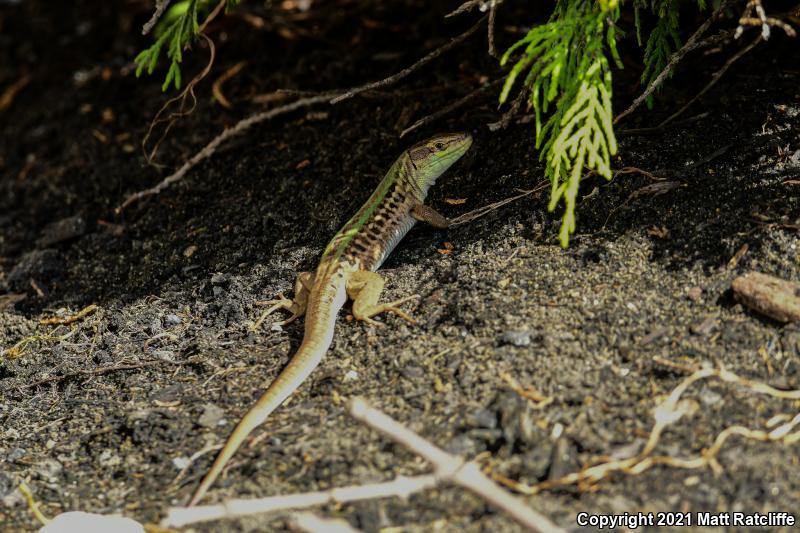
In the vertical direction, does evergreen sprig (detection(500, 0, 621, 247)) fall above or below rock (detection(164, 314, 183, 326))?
above

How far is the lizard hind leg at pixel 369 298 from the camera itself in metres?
3.84

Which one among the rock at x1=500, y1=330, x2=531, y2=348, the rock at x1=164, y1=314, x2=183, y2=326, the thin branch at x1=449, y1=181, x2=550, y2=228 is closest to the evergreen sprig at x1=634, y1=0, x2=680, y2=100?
the thin branch at x1=449, y1=181, x2=550, y2=228

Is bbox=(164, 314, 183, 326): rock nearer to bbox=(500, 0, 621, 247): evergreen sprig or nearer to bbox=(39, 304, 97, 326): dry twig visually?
bbox=(39, 304, 97, 326): dry twig

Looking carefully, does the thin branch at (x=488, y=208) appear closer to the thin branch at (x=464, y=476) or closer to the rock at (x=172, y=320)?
the rock at (x=172, y=320)

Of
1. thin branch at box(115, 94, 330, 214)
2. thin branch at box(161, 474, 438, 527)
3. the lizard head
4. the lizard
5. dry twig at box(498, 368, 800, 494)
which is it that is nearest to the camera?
thin branch at box(161, 474, 438, 527)

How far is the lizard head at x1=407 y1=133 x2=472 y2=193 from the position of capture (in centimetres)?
464

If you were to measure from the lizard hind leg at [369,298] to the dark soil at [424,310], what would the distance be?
7cm

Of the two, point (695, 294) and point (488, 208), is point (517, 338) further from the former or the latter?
point (488, 208)

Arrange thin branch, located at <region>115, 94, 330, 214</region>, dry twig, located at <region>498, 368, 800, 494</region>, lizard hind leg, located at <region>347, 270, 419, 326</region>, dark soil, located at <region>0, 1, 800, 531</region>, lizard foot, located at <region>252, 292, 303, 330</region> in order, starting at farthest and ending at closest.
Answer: thin branch, located at <region>115, 94, 330, 214</region> → lizard foot, located at <region>252, 292, 303, 330</region> → lizard hind leg, located at <region>347, 270, 419, 326</region> → dark soil, located at <region>0, 1, 800, 531</region> → dry twig, located at <region>498, 368, 800, 494</region>

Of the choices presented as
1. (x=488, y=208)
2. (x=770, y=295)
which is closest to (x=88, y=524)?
(x=488, y=208)

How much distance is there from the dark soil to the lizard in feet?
0.27

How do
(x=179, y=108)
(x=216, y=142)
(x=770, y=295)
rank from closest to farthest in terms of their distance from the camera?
1. (x=770, y=295)
2. (x=216, y=142)
3. (x=179, y=108)

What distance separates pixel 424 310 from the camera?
3.81 metres

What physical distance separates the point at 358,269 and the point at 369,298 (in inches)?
10.7
